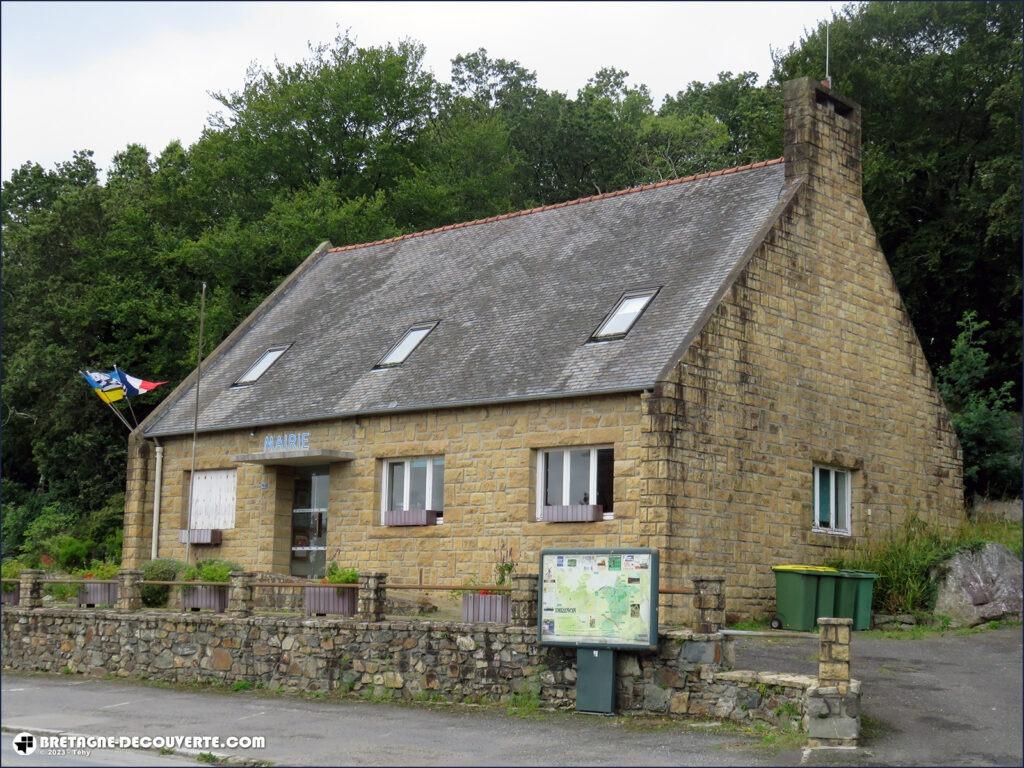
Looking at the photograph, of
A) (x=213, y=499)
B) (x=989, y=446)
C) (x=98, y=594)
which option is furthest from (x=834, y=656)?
(x=989, y=446)

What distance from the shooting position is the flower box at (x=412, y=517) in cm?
2352

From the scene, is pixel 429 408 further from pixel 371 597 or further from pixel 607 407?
pixel 371 597

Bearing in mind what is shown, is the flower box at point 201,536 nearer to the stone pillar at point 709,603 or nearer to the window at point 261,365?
the window at point 261,365

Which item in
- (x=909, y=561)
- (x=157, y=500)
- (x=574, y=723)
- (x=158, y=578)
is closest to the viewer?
(x=574, y=723)

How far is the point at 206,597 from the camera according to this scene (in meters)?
20.7

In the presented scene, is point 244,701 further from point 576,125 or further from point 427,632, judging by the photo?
point 576,125

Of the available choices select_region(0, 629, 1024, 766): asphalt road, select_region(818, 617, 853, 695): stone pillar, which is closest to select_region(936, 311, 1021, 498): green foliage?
select_region(0, 629, 1024, 766): asphalt road

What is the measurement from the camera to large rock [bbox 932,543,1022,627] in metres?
21.4

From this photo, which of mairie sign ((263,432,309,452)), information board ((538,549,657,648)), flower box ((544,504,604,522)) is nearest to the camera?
information board ((538,549,657,648))

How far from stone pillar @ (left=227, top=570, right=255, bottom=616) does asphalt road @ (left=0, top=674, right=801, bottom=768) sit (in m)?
1.42

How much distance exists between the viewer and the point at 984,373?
3080 cm

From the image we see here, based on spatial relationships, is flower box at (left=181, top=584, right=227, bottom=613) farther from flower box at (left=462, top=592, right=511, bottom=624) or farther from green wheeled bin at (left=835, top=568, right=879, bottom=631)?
green wheeled bin at (left=835, top=568, right=879, bottom=631)

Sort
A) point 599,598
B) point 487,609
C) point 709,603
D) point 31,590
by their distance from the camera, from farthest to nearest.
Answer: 1. point 31,590
2. point 487,609
3. point 599,598
4. point 709,603

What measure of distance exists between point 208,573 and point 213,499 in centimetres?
473
